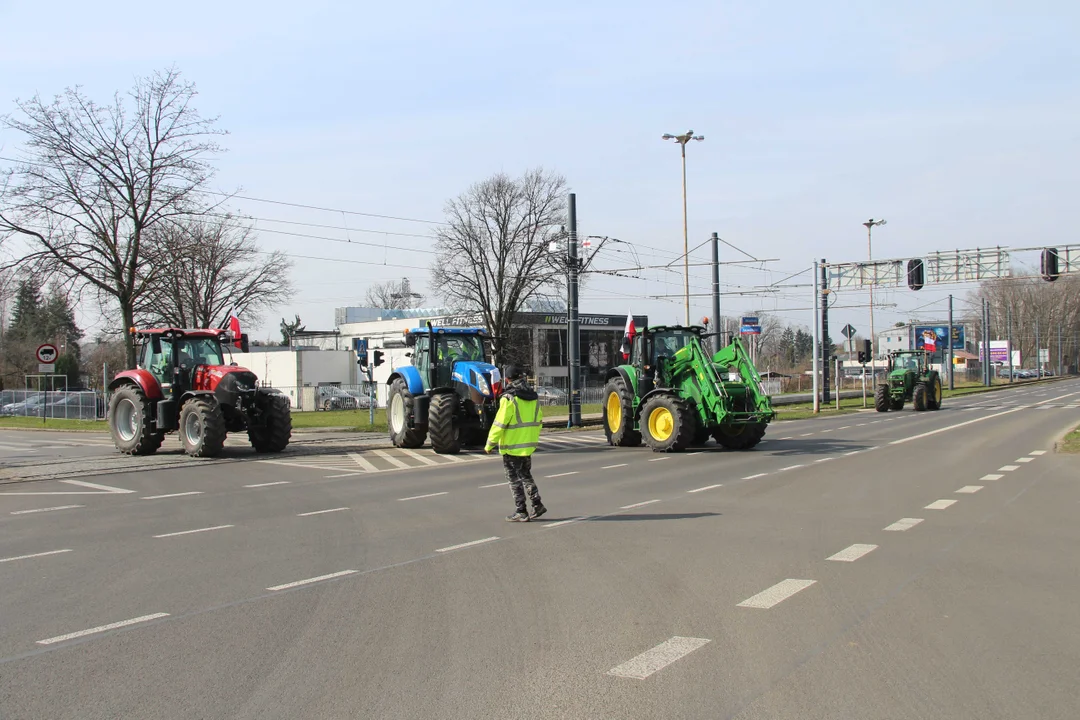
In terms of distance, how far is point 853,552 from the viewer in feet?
27.6

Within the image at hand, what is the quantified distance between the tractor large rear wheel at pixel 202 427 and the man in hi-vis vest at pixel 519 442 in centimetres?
1041

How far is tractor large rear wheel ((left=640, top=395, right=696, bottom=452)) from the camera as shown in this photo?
1922 centimetres

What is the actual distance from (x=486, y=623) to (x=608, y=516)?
4884 mm

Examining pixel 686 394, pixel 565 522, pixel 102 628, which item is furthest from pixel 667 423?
pixel 102 628

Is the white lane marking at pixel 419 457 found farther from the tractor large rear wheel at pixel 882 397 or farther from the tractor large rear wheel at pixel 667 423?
the tractor large rear wheel at pixel 882 397

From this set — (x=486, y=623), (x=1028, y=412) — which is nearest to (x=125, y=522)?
A: (x=486, y=623)

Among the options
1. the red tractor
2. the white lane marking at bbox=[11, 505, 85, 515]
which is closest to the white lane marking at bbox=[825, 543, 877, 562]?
the white lane marking at bbox=[11, 505, 85, 515]

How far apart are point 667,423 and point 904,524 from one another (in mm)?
9886

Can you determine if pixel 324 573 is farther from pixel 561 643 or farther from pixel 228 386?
pixel 228 386

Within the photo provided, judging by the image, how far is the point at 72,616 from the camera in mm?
6410

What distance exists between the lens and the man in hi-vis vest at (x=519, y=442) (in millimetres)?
10320

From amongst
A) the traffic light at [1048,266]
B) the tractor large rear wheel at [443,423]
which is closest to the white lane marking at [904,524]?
the tractor large rear wheel at [443,423]

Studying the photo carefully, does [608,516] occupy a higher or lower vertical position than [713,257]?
lower

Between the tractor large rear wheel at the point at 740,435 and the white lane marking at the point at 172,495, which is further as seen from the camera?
the tractor large rear wheel at the point at 740,435
